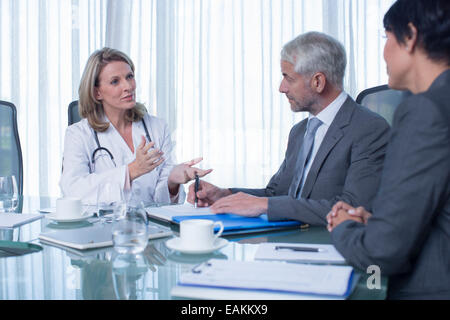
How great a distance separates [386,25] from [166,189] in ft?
4.68

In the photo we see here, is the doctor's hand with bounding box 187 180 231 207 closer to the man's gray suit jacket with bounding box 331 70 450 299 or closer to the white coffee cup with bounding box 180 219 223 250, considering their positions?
the white coffee cup with bounding box 180 219 223 250

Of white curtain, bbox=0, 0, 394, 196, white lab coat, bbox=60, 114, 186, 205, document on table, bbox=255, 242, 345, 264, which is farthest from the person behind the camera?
white curtain, bbox=0, 0, 394, 196

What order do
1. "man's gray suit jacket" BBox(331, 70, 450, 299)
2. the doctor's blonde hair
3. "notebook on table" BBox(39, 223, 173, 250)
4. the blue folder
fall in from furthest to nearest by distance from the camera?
the doctor's blonde hair < the blue folder < "notebook on table" BBox(39, 223, 173, 250) < "man's gray suit jacket" BBox(331, 70, 450, 299)

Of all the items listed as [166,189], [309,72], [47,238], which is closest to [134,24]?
[166,189]

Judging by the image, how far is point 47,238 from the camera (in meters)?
1.23

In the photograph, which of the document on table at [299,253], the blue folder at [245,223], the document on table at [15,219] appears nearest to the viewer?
the document on table at [299,253]

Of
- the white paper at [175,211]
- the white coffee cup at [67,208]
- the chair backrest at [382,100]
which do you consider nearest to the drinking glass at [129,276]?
the white paper at [175,211]

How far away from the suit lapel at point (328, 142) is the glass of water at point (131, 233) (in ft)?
2.75

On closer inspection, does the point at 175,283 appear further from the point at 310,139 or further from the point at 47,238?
the point at 310,139

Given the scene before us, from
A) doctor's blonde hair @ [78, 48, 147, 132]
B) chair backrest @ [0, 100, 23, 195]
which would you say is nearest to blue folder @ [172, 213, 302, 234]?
doctor's blonde hair @ [78, 48, 147, 132]

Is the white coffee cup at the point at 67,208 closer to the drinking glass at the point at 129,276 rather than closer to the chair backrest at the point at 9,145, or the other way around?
the drinking glass at the point at 129,276

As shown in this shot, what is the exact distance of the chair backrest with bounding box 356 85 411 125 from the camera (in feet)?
6.57

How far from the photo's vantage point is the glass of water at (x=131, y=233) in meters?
1.05

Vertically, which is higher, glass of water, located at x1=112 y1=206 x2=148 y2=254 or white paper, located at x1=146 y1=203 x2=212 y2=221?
glass of water, located at x1=112 y1=206 x2=148 y2=254
